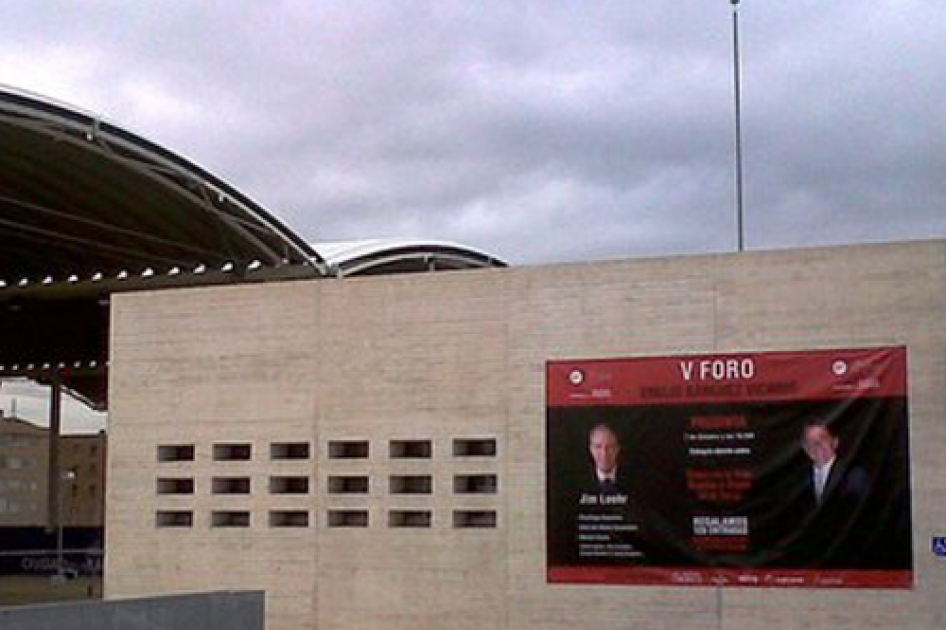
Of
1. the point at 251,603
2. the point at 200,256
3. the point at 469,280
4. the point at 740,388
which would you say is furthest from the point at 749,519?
the point at 200,256

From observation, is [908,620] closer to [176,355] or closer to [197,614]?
[197,614]

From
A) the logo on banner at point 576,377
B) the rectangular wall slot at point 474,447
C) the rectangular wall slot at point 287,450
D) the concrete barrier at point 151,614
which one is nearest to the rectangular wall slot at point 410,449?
the rectangular wall slot at point 474,447

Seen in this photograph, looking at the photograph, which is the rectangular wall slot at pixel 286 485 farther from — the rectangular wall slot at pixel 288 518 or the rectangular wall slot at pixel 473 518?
the rectangular wall slot at pixel 473 518

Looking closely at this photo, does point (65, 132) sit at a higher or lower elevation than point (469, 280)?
higher

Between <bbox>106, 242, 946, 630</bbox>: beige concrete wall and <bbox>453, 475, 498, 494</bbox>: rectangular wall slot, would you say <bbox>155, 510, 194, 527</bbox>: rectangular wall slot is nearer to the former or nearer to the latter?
<bbox>106, 242, 946, 630</bbox>: beige concrete wall

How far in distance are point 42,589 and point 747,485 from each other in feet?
110

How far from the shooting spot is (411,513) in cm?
2545

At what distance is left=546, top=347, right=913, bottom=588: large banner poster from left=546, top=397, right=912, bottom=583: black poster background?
0.06 ft

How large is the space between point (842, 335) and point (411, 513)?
6875 millimetres

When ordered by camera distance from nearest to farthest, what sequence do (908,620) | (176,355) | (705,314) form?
(908,620) → (705,314) → (176,355)

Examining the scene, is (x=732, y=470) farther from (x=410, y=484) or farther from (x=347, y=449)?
(x=347, y=449)

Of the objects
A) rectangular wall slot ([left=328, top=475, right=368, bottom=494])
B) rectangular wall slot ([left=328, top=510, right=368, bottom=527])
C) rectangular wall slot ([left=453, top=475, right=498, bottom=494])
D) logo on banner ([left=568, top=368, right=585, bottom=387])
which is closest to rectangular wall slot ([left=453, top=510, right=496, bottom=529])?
rectangular wall slot ([left=453, top=475, right=498, bottom=494])

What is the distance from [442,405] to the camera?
2533 centimetres

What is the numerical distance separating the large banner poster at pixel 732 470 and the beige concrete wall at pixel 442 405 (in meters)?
0.23
